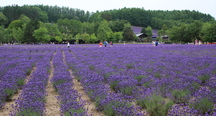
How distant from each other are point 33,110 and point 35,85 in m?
3.04

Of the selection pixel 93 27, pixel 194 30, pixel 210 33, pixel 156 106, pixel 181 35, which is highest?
pixel 93 27

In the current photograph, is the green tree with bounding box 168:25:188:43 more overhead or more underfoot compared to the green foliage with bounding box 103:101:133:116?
more overhead

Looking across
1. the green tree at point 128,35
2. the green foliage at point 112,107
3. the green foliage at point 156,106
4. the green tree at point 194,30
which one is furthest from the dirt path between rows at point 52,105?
the green tree at point 128,35

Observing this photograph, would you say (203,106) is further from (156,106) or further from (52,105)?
(52,105)

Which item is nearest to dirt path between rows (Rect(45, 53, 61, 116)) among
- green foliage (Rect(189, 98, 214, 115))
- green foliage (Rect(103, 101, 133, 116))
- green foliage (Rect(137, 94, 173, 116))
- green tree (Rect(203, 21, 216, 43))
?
green foliage (Rect(103, 101, 133, 116))

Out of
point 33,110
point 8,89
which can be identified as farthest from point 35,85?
point 33,110

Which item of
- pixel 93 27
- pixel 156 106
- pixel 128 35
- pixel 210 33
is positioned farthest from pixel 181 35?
pixel 156 106

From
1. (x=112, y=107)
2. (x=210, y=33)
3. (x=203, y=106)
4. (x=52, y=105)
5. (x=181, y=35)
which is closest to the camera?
(x=112, y=107)

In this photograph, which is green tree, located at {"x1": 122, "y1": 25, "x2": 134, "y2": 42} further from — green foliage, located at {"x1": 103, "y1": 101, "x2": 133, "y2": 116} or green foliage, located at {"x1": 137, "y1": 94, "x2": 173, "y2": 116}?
green foliage, located at {"x1": 103, "y1": 101, "x2": 133, "y2": 116}

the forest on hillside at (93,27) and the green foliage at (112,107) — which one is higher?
the forest on hillside at (93,27)

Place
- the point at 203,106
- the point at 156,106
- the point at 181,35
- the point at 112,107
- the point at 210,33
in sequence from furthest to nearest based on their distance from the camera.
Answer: the point at 181,35 < the point at 210,33 < the point at 156,106 < the point at 203,106 < the point at 112,107

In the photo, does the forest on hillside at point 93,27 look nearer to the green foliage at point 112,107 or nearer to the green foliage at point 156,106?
the green foliage at point 156,106

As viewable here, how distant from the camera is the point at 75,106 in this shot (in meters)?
5.58

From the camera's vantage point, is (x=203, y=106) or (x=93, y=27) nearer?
(x=203, y=106)
